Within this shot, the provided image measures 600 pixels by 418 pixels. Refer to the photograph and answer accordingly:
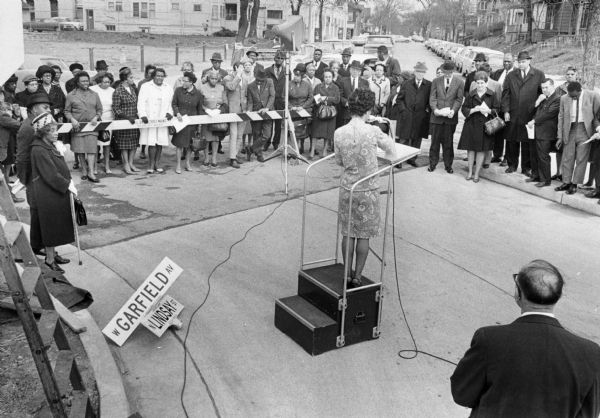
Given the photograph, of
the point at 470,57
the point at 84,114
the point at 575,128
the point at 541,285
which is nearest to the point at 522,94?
the point at 575,128

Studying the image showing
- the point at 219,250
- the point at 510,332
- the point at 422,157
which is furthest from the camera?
the point at 422,157

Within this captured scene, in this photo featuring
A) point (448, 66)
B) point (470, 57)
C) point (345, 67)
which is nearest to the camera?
point (448, 66)

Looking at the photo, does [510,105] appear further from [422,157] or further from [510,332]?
[510,332]

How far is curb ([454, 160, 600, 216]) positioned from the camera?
10.3 metres

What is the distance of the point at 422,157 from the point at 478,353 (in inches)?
417

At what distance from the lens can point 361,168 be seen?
19.4 ft

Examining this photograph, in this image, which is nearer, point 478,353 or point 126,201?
point 478,353

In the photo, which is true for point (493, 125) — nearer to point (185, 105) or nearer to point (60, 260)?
point (185, 105)

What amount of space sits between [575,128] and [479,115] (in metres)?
1.69

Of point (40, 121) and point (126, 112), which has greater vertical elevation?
point (40, 121)

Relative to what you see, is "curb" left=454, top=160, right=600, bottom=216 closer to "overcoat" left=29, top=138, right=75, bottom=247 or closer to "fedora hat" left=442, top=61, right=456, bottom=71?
"fedora hat" left=442, top=61, right=456, bottom=71

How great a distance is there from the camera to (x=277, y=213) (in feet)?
31.5

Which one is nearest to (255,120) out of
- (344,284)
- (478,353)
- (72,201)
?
(72,201)

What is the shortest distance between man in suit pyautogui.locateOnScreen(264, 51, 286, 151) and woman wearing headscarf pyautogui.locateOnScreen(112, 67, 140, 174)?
284 centimetres
